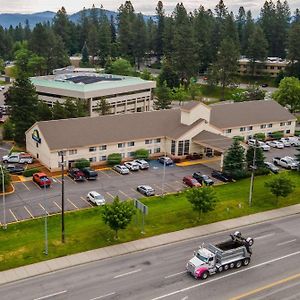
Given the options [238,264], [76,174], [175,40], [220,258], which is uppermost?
[175,40]

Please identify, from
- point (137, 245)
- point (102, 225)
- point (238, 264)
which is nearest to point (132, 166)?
point (102, 225)

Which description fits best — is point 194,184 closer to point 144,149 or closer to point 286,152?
point 144,149

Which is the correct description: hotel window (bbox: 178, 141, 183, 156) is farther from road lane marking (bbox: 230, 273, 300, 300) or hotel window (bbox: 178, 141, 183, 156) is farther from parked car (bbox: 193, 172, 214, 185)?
road lane marking (bbox: 230, 273, 300, 300)

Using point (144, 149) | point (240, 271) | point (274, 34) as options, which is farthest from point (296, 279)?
point (274, 34)

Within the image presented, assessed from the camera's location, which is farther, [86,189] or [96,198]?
[86,189]

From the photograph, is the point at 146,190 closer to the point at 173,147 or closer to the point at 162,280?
the point at 173,147

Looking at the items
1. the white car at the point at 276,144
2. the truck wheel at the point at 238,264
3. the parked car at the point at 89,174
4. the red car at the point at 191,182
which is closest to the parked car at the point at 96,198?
the parked car at the point at 89,174
